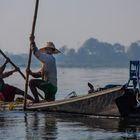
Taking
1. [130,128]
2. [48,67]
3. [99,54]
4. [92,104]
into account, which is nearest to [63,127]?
[130,128]


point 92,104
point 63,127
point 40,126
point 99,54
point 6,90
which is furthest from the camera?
point 99,54

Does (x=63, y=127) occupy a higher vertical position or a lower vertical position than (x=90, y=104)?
lower

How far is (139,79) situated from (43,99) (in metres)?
4.10

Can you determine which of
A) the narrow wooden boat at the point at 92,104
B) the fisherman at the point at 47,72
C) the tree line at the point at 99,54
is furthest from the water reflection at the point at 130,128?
the tree line at the point at 99,54

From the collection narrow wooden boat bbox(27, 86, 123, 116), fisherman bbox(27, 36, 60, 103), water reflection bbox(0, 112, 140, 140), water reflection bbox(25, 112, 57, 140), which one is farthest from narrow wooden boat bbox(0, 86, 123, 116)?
fisherman bbox(27, 36, 60, 103)

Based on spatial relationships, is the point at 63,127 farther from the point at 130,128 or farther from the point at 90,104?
the point at 90,104

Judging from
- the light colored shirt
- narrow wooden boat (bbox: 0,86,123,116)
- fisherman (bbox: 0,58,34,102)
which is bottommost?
narrow wooden boat (bbox: 0,86,123,116)

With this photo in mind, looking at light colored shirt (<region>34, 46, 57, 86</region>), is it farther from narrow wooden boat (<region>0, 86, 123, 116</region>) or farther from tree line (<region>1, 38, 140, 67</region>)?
tree line (<region>1, 38, 140, 67</region>)

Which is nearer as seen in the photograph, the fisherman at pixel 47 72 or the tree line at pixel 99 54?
the fisherman at pixel 47 72

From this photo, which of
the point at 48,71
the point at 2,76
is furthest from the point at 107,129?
the point at 2,76

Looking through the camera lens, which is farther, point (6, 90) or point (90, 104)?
point (6, 90)

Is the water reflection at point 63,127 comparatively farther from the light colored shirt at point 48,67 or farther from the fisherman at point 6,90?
the fisherman at point 6,90

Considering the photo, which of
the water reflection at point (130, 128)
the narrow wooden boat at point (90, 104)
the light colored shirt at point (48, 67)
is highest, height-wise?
the light colored shirt at point (48, 67)

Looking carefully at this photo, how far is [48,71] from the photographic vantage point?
20.2 meters
